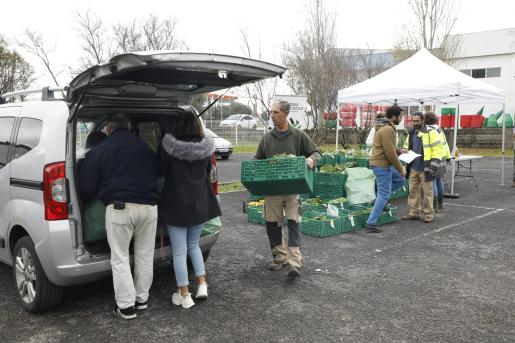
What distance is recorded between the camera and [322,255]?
5730mm

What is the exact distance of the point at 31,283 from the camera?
13.1ft

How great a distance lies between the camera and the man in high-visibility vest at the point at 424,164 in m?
7.52

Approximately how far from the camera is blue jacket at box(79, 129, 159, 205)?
12.1ft

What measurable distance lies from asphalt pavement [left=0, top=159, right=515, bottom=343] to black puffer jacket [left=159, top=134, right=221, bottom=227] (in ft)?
2.89

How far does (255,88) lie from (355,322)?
52.4ft

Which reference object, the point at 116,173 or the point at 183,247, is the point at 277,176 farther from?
the point at 116,173

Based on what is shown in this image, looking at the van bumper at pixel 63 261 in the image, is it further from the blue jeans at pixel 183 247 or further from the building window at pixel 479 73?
the building window at pixel 479 73

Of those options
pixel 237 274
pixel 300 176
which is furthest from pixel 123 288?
pixel 300 176

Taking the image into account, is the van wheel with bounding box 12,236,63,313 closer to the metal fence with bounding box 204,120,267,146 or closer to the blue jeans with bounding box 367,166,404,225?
the blue jeans with bounding box 367,166,404,225

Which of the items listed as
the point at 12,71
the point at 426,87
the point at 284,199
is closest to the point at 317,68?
the point at 426,87

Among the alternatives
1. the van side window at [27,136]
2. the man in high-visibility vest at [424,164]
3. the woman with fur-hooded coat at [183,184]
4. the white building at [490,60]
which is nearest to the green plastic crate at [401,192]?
the man in high-visibility vest at [424,164]

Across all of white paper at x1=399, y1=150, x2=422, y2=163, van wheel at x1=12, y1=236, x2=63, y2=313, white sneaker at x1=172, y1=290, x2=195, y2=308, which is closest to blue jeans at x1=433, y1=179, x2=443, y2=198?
white paper at x1=399, y1=150, x2=422, y2=163

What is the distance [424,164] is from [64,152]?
5977 mm

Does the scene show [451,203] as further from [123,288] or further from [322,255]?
[123,288]
